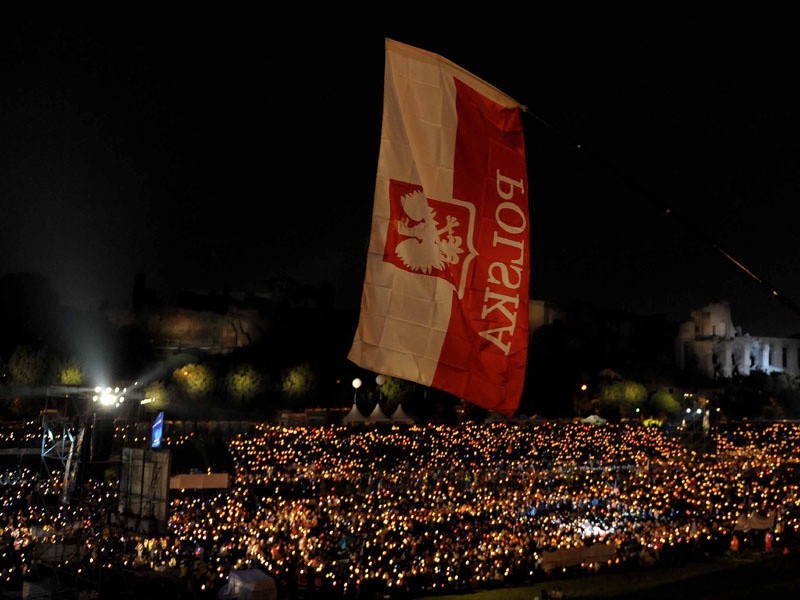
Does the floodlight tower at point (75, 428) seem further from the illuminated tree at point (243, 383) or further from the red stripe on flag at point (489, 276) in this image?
the illuminated tree at point (243, 383)

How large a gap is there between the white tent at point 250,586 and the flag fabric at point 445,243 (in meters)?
9.07

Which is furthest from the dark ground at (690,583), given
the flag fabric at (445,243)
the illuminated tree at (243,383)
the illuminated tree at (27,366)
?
the illuminated tree at (27,366)

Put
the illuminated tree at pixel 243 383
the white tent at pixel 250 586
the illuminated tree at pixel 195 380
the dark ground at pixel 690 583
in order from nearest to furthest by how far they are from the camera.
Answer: the white tent at pixel 250 586, the dark ground at pixel 690 583, the illuminated tree at pixel 195 380, the illuminated tree at pixel 243 383

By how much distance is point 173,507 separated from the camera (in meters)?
17.4

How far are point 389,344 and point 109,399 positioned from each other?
55.3 feet

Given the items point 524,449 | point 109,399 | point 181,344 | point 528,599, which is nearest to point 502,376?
point 528,599

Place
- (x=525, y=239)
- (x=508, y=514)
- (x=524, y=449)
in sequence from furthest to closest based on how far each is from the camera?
(x=524, y=449), (x=508, y=514), (x=525, y=239)

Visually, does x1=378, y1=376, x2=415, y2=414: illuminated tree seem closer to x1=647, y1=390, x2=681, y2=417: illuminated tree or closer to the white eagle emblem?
x1=647, y1=390, x2=681, y2=417: illuminated tree

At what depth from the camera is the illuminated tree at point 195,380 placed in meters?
56.7

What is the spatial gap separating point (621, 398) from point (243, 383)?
94.6 feet

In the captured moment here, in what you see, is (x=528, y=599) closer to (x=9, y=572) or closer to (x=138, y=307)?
(x=9, y=572)

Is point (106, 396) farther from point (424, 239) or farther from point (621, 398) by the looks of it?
point (621, 398)

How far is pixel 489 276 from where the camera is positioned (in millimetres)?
4828

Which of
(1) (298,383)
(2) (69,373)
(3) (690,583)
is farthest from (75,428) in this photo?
(2) (69,373)
